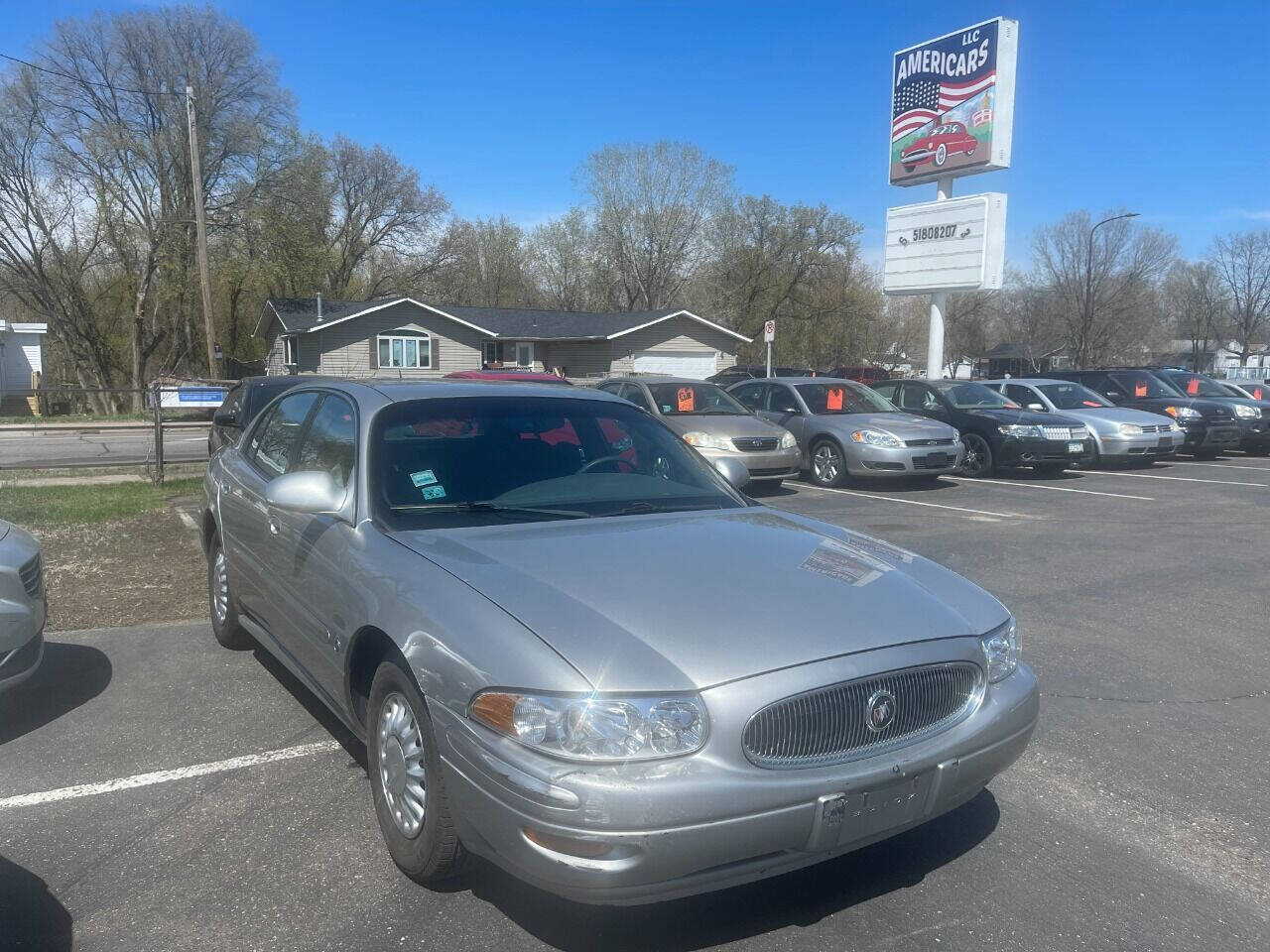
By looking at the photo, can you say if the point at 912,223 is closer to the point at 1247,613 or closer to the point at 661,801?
the point at 1247,613

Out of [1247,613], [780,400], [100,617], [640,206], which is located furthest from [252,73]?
[1247,613]

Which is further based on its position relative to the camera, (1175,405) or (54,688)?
(1175,405)

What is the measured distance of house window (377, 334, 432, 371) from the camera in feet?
123

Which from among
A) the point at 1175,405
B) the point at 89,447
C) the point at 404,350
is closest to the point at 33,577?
the point at 89,447

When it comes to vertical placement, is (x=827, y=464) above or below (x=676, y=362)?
below

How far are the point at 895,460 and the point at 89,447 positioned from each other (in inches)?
622

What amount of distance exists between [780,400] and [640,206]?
1724 inches

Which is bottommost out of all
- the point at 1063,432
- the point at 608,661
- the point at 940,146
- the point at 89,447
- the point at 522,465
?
the point at 89,447

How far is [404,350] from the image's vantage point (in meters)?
37.9

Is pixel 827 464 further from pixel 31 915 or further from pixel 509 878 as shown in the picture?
pixel 31 915

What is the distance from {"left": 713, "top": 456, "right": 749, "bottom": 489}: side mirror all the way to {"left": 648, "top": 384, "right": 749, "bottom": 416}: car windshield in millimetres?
8035

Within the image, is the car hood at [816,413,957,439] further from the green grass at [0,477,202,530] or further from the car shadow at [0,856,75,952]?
the car shadow at [0,856,75,952]

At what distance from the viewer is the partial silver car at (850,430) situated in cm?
1266

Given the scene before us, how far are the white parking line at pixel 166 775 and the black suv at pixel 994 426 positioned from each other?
12.1m
